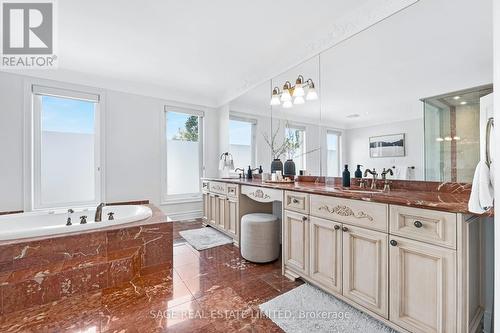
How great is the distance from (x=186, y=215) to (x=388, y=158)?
3473mm

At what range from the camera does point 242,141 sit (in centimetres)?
383

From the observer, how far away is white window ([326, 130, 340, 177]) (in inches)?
91.7

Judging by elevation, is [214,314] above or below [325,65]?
below

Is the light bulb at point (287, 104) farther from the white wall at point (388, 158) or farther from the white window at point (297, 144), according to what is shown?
the white wall at point (388, 158)

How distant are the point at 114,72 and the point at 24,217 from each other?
2.15 m

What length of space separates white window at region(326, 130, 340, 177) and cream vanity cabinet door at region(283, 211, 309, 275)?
0.72 m

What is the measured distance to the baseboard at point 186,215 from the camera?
4.15 meters

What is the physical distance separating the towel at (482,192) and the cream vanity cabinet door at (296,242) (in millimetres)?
1036

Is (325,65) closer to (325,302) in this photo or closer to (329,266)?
(329,266)

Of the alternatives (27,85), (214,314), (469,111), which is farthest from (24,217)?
(469,111)

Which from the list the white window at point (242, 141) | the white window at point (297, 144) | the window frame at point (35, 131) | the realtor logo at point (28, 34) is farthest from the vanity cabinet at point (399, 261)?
the window frame at point (35, 131)

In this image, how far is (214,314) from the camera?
61.7 inches

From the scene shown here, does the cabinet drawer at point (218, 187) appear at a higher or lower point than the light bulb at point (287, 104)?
lower

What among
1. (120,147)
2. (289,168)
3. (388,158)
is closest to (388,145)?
(388,158)
